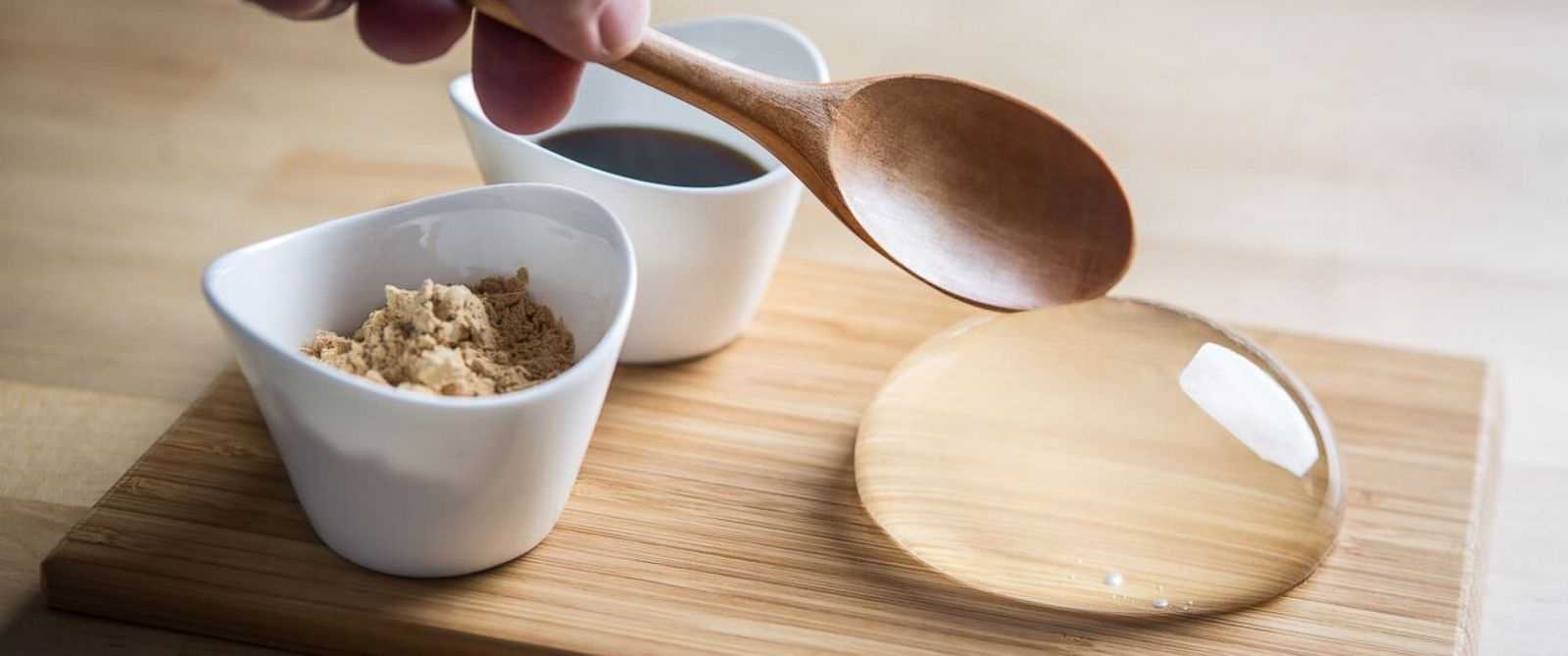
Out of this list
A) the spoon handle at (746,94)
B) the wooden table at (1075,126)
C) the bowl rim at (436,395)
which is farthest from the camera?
the wooden table at (1075,126)

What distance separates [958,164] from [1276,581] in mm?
316

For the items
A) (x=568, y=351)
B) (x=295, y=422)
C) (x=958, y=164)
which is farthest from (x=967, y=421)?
(x=295, y=422)

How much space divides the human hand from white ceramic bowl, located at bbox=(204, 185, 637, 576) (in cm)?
8

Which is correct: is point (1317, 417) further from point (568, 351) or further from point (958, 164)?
point (568, 351)

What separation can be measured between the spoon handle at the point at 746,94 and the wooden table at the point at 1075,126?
38 cm

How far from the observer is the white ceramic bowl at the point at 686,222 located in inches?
37.0

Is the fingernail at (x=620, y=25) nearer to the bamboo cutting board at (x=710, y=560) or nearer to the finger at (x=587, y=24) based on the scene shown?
the finger at (x=587, y=24)

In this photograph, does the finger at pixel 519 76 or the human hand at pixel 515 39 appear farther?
the finger at pixel 519 76

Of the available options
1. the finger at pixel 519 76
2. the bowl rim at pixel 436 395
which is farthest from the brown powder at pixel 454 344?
the finger at pixel 519 76

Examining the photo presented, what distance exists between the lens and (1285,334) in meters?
1.09

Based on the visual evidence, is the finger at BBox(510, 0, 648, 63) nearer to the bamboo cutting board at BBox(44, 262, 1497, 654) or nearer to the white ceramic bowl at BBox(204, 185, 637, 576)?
the white ceramic bowl at BBox(204, 185, 637, 576)

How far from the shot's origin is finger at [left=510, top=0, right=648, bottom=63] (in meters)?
0.77

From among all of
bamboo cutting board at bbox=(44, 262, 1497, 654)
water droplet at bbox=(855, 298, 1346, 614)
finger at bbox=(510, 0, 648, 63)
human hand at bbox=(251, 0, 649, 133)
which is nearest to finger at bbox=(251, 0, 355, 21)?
human hand at bbox=(251, 0, 649, 133)

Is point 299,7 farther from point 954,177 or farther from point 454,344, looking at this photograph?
point 954,177
